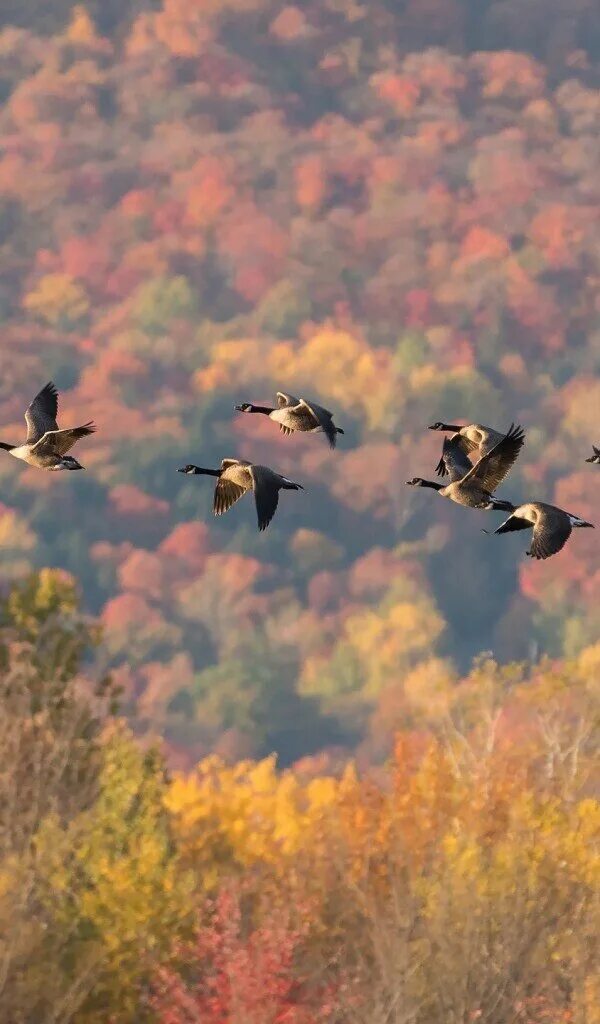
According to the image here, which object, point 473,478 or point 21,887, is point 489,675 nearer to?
point 21,887

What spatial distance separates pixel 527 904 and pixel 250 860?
3343cm

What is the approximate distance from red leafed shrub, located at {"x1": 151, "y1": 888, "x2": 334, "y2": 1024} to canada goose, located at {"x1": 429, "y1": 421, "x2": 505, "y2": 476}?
2854 centimetres

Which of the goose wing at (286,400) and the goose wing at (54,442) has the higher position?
the goose wing at (286,400)

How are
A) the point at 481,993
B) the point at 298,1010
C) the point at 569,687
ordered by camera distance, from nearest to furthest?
the point at 481,993 → the point at 298,1010 → the point at 569,687

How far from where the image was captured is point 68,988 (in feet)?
144

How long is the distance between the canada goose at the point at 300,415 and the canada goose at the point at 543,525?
5.25ft

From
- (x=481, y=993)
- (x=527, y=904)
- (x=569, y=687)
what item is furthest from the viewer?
(x=569, y=687)

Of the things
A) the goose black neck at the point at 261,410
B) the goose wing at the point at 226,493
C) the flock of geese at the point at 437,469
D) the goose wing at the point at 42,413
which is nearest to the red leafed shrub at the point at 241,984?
the goose wing at the point at 226,493

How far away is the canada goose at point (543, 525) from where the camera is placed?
13211 mm

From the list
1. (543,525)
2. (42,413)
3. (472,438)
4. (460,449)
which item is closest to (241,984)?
(42,413)

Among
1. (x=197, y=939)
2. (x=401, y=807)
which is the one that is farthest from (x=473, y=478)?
(x=401, y=807)

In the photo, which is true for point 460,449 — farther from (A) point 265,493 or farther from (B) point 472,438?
(A) point 265,493

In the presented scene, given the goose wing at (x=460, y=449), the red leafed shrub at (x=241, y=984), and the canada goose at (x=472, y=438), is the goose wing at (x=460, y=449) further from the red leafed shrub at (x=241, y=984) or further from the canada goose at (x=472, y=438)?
the red leafed shrub at (x=241, y=984)

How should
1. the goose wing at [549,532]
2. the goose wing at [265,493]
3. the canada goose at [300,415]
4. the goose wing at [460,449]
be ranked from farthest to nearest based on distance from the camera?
1. the goose wing at [460,449]
2. the canada goose at [300,415]
3. the goose wing at [265,493]
4. the goose wing at [549,532]
